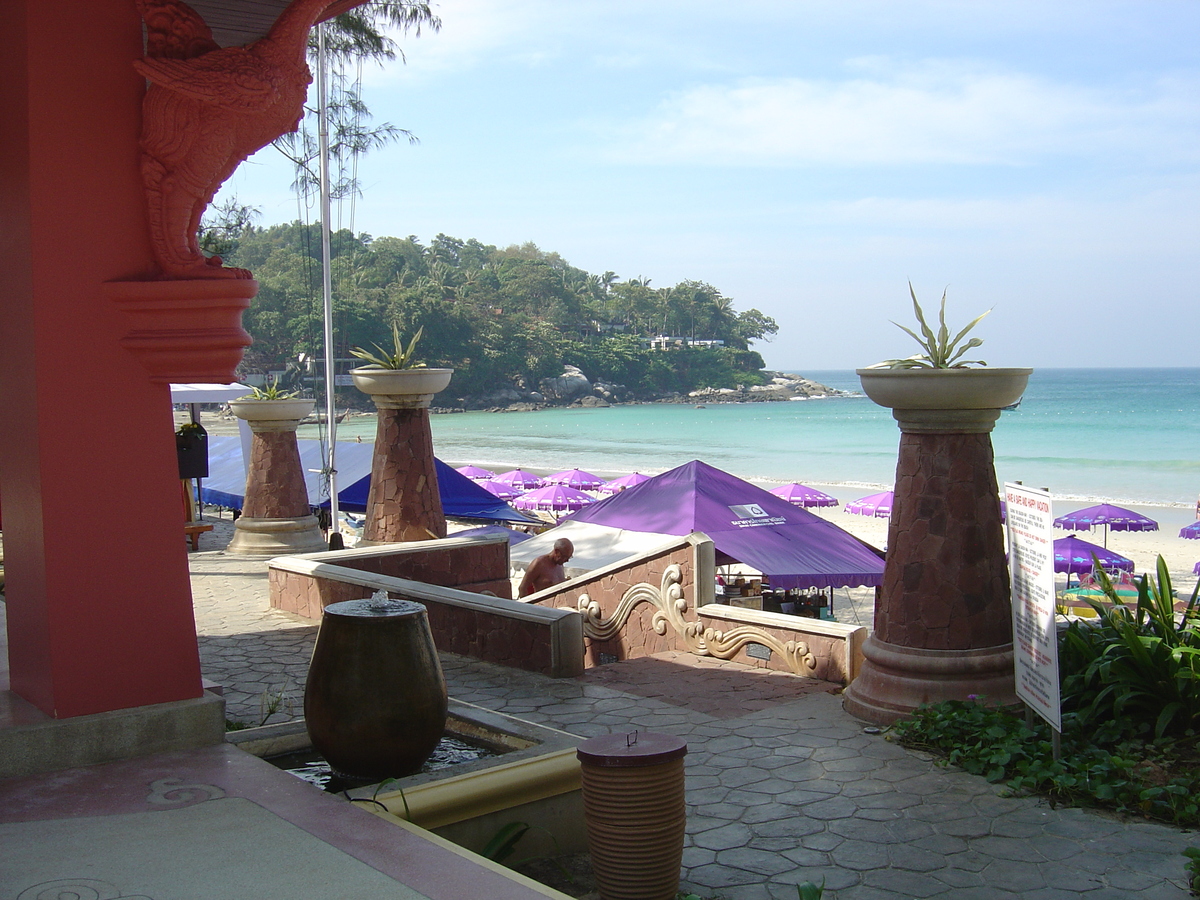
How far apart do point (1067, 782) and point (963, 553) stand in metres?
1.70

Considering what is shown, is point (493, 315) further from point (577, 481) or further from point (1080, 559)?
point (1080, 559)

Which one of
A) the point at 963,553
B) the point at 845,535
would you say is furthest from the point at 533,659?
the point at 845,535

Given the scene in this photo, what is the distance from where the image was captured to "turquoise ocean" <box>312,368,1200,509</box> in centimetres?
5684

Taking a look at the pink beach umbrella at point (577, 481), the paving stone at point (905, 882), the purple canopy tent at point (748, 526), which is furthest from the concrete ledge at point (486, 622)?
the pink beach umbrella at point (577, 481)

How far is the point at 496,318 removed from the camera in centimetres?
10725

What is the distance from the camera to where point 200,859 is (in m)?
3.63

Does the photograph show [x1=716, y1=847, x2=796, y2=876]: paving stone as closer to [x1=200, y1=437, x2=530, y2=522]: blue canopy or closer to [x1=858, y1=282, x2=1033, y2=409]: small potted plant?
[x1=858, y1=282, x2=1033, y2=409]: small potted plant

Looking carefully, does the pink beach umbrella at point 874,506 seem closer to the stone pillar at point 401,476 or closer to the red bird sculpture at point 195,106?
the stone pillar at point 401,476

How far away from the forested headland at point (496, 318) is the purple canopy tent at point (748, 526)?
55.9 m

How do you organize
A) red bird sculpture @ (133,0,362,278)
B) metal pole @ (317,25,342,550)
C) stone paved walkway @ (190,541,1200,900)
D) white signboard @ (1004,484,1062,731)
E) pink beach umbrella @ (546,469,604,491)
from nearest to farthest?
stone paved walkway @ (190,541,1200,900), red bird sculpture @ (133,0,362,278), white signboard @ (1004,484,1062,731), metal pole @ (317,25,342,550), pink beach umbrella @ (546,469,604,491)

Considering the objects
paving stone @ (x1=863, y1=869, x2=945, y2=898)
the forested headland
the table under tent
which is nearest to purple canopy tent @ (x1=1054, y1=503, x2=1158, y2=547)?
the table under tent

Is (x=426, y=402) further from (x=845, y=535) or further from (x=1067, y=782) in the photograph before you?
(x=1067, y=782)

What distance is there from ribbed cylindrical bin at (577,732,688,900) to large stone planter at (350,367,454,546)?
8010mm

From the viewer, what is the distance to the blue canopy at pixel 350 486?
2167 centimetres
